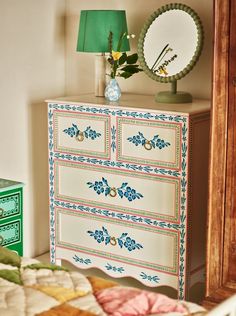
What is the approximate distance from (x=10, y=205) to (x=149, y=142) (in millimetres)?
777

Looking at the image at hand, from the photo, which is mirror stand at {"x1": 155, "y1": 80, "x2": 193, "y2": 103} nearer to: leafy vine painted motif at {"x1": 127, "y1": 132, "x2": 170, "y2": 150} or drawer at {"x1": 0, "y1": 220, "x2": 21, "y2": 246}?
leafy vine painted motif at {"x1": 127, "y1": 132, "x2": 170, "y2": 150}

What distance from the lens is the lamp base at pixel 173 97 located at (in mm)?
3482

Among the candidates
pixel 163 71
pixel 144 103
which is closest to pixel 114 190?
pixel 144 103

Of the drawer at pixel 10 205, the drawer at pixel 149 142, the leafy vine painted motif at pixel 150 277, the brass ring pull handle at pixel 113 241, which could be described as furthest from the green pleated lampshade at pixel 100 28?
the leafy vine painted motif at pixel 150 277

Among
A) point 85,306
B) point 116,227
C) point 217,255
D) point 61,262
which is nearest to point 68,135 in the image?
point 116,227

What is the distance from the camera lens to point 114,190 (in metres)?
3.47

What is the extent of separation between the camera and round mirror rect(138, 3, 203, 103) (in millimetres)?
3484

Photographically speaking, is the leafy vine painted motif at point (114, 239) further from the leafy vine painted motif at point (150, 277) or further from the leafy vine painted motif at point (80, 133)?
the leafy vine painted motif at point (80, 133)

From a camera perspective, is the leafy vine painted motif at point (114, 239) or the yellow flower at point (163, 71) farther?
the yellow flower at point (163, 71)

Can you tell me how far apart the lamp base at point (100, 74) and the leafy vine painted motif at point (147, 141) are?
0.56m

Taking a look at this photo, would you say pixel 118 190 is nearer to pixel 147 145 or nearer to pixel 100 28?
pixel 147 145

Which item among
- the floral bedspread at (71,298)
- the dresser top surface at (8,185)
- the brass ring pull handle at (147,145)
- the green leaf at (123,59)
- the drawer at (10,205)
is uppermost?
the green leaf at (123,59)

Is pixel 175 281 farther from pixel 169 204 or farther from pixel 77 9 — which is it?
pixel 77 9

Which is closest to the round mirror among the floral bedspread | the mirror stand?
the mirror stand
